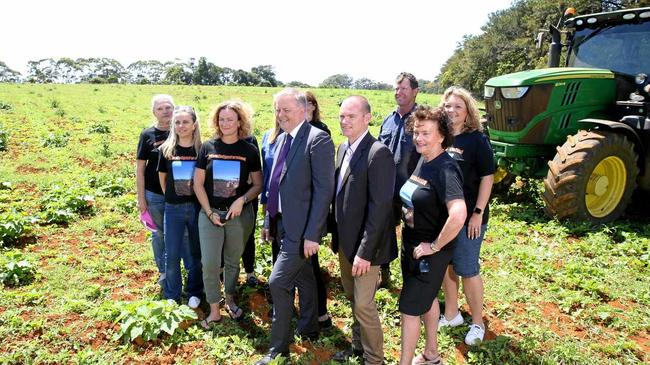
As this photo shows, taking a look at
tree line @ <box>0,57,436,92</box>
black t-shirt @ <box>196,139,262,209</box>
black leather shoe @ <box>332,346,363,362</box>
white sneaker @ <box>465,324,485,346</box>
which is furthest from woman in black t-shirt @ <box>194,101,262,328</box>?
tree line @ <box>0,57,436,92</box>

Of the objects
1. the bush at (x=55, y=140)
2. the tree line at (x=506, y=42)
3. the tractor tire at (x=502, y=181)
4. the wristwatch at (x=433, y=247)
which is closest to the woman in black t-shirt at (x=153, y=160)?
the wristwatch at (x=433, y=247)

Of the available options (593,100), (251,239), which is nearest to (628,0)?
(593,100)

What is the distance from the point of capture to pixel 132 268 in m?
5.37

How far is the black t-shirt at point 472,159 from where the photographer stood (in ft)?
11.8

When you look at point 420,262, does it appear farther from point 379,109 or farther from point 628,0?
point 628,0

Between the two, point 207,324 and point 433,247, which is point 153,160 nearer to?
point 207,324

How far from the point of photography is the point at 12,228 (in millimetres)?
5887

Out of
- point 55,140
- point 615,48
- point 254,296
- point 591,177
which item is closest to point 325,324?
point 254,296

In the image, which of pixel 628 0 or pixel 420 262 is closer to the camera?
pixel 420 262

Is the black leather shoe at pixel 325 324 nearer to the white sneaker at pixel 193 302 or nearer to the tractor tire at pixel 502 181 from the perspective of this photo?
the white sneaker at pixel 193 302

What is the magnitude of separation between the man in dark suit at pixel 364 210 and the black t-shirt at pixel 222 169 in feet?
3.55

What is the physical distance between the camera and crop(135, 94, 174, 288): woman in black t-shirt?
438 centimetres

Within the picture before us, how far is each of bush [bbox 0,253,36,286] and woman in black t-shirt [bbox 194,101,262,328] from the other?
2328 mm

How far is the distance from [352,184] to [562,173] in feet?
13.2
